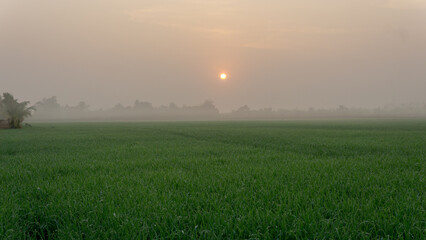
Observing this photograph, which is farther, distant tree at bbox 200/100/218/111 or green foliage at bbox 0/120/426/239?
distant tree at bbox 200/100/218/111

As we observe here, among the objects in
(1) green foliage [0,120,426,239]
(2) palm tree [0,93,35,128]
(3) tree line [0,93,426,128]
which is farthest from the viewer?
(3) tree line [0,93,426,128]

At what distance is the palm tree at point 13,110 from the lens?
35125 mm

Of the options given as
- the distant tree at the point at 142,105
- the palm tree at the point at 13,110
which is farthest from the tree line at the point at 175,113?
the palm tree at the point at 13,110

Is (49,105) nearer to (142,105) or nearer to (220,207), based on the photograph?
(142,105)

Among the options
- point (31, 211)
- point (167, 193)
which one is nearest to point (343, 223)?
point (167, 193)

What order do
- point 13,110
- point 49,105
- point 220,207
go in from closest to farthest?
point 220,207
point 13,110
point 49,105

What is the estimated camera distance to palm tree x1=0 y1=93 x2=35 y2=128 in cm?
3512

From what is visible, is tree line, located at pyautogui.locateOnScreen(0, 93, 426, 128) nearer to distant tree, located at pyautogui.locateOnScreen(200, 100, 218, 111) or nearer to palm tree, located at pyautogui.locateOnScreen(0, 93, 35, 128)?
distant tree, located at pyautogui.locateOnScreen(200, 100, 218, 111)

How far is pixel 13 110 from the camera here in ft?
118

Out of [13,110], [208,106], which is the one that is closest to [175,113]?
[208,106]

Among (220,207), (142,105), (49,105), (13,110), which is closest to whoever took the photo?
(220,207)

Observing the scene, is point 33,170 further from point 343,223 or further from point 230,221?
point 343,223

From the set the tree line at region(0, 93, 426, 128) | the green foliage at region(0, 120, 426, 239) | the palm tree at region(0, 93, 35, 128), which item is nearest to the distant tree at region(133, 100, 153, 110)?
the tree line at region(0, 93, 426, 128)

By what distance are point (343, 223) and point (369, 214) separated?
430 millimetres
